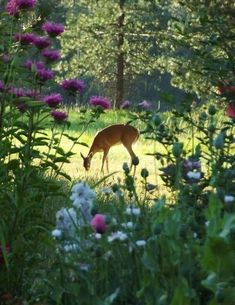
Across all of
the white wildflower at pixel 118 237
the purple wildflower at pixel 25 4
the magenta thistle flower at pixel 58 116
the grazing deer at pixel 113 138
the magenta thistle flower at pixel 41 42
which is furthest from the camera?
the grazing deer at pixel 113 138

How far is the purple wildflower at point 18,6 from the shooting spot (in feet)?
12.4

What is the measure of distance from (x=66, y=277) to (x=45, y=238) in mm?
784

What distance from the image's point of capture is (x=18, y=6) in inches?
149

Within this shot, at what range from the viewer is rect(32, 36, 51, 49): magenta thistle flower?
3.89m

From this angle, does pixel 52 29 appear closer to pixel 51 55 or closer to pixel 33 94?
pixel 51 55

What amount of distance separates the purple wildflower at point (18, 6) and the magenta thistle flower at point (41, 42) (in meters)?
0.16

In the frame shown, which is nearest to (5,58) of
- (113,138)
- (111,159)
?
(113,138)

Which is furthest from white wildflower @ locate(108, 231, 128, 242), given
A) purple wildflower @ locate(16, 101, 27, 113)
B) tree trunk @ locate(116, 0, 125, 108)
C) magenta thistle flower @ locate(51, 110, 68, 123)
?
tree trunk @ locate(116, 0, 125, 108)

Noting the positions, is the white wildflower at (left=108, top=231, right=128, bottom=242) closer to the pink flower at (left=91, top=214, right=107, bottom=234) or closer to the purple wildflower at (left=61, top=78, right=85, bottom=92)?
the pink flower at (left=91, top=214, right=107, bottom=234)

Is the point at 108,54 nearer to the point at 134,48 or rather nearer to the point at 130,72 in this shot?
the point at 134,48

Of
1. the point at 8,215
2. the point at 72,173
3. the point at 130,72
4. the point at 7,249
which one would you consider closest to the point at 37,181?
the point at 8,215

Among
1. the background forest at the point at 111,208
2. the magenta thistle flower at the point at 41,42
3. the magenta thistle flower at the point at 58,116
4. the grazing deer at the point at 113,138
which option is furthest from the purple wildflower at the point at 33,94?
the grazing deer at the point at 113,138

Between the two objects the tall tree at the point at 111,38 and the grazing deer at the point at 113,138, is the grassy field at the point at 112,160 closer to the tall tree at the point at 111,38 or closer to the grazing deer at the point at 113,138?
the grazing deer at the point at 113,138

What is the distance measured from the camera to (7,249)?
125 inches
